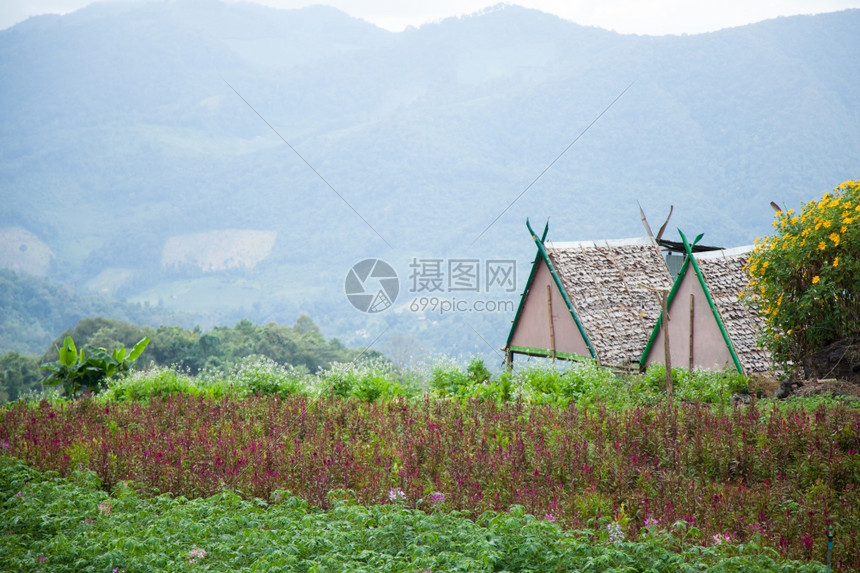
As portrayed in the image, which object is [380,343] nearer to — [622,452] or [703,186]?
[703,186]

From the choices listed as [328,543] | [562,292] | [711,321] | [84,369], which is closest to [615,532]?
[328,543]

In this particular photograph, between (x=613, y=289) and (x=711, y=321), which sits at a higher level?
(x=613, y=289)

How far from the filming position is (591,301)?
48.4 feet

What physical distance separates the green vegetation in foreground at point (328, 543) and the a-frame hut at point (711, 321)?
26.4 ft

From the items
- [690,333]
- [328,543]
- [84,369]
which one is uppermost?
[690,333]

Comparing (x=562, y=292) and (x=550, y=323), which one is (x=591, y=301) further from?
(x=550, y=323)

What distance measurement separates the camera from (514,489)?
6371mm

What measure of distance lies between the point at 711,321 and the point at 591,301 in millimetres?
2430

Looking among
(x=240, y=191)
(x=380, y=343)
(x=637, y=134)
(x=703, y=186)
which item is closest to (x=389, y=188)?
(x=240, y=191)

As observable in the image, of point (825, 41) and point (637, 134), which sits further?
point (825, 41)

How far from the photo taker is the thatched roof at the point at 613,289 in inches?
569

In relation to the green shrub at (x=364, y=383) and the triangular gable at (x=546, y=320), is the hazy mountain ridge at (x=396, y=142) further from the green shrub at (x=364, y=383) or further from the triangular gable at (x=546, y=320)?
the green shrub at (x=364, y=383)

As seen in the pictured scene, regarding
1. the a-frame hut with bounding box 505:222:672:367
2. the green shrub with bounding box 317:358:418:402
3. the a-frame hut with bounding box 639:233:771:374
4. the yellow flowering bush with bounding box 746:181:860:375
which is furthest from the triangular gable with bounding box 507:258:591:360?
the yellow flowering bush with bounding box 746:181:860:375

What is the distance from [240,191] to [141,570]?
114409 mm
